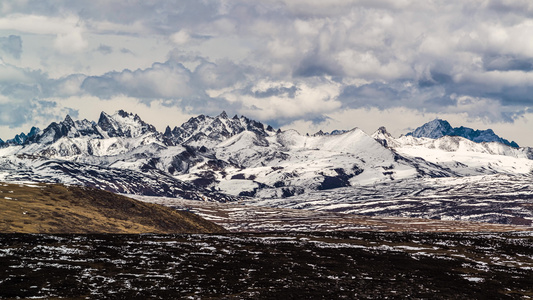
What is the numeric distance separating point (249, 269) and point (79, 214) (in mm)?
65409

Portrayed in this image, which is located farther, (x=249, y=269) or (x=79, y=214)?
(x=79, y=214)

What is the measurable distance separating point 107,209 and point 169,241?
5039 cm

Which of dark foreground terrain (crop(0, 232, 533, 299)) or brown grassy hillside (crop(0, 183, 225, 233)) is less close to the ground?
brown grassy hillside (crop(0, 183, 225, 233))

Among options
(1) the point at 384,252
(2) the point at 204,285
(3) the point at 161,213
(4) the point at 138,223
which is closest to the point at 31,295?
(2) the point at 204,285

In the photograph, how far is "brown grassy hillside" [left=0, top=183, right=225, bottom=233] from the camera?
109 metres

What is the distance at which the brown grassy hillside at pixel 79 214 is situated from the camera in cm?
10875

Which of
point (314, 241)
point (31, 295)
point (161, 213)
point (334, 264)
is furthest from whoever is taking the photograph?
point (161, 213)

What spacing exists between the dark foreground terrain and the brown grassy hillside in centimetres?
2300

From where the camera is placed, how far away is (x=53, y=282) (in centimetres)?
5575

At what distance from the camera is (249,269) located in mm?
69250

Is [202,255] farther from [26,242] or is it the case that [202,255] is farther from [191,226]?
[191,226]

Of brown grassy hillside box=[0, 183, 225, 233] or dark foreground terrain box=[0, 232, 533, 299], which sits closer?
dark foreground terrain box=[0, 232, 533, 299]

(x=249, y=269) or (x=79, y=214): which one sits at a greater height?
(x=79, y=214)

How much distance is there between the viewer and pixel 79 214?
406 ft
